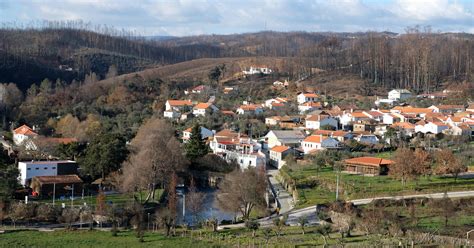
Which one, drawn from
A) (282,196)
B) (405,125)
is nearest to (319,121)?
(405,125)

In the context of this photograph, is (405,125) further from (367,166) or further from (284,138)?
(367,166)

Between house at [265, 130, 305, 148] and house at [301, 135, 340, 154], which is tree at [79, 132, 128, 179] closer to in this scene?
house at [265, 130, 305, 148]

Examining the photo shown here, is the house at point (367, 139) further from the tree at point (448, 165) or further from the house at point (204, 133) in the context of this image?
the house at point (204, 133)

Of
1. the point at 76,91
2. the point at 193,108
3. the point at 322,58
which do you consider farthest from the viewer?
the point at 322,58

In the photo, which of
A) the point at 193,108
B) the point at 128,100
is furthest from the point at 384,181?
the point at 128,100

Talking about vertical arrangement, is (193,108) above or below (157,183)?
above

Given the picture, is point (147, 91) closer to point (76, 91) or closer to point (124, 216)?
point (76, 91)
